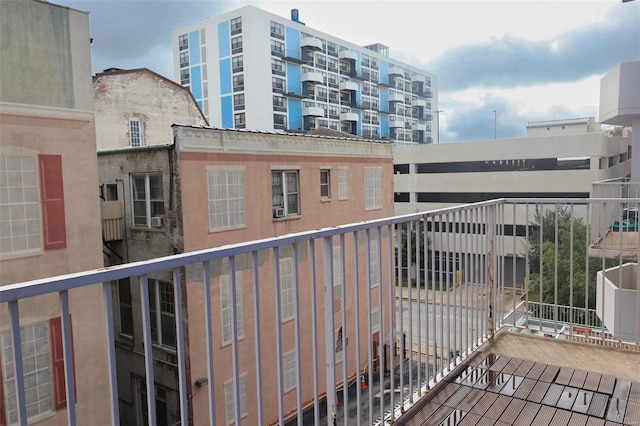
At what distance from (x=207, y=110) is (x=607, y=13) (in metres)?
32.2

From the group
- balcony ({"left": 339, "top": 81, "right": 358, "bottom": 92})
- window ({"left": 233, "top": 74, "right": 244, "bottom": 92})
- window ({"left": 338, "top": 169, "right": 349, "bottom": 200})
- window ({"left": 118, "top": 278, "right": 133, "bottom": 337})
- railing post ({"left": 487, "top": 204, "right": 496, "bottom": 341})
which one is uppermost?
balcony ({"left": 339, "top": 81, "right": 358, "bottom": 92})

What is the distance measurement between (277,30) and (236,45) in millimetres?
3994

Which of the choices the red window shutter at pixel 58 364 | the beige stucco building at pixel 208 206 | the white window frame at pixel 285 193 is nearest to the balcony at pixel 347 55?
the beige stucco building at pixel 208 206

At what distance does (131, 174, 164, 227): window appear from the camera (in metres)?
13.5

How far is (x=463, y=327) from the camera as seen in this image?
309 centimetres

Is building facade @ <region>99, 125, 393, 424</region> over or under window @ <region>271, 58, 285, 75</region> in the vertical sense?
under

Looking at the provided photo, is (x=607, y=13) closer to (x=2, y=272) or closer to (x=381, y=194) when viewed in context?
(x=381, y=194)

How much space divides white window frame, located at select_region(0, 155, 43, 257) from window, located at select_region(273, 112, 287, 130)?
1172 inches

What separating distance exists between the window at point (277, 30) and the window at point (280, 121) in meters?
6.80

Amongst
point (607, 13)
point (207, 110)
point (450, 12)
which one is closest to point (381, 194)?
point (607, 13)

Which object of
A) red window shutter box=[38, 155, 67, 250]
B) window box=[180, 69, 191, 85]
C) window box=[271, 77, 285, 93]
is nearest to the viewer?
red window shutter box=[38, 155, 67, 250]

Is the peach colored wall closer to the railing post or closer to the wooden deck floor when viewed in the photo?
the railing post

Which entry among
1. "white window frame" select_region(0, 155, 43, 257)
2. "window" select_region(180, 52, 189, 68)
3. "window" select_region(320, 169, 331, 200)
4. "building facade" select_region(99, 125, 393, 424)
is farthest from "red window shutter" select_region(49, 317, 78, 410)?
"window" select_region(180, 52, 189, 68)

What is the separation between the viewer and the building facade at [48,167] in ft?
35.7
